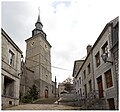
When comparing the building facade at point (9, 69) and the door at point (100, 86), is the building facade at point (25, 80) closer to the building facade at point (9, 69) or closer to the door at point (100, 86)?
the building facade at point (9, 69)

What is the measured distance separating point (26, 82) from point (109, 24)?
21.9 m

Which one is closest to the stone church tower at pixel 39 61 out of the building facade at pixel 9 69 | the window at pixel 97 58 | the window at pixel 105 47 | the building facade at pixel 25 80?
the building facade at pixel 25 80

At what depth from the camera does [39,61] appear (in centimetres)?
3300

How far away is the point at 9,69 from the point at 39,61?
813 inches

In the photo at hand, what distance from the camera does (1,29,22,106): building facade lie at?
37.3 ft

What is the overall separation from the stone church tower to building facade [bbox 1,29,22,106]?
56.7 ft

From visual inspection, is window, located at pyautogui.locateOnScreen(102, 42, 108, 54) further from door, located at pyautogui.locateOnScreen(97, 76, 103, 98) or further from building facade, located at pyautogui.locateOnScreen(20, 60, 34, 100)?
building facade, located at pyautogui.locateOnScreen(20, 60, 34, 100)

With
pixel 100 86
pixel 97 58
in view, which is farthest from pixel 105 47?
pixel 100 86

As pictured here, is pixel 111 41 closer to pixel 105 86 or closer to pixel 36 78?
pixel 105 86

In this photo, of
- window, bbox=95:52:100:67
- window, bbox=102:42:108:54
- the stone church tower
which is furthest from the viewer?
the stone church tower

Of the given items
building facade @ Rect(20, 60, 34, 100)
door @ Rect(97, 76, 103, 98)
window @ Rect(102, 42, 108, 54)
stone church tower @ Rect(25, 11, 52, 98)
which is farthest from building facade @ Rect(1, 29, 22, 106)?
stone church tower @ Rect(25, 11, 52, 98)

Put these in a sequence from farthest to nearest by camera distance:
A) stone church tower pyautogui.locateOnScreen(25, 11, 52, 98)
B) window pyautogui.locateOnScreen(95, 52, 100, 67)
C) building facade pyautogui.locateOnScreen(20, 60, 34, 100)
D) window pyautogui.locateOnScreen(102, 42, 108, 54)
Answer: stone church tower pyautogui.locateOnScreen(25, 11, 52, 98)
building facade pyautogui.locateOnScreen(20, 60, 34, 100)
window pyautogui.locateOnScreen(95, 52, 100, 67)
window pyautogui.locateOnScreen(102, 42, 108, 54)

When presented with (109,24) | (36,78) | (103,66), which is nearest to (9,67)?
(103,66)

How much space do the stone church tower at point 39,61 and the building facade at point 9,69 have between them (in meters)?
17.3
